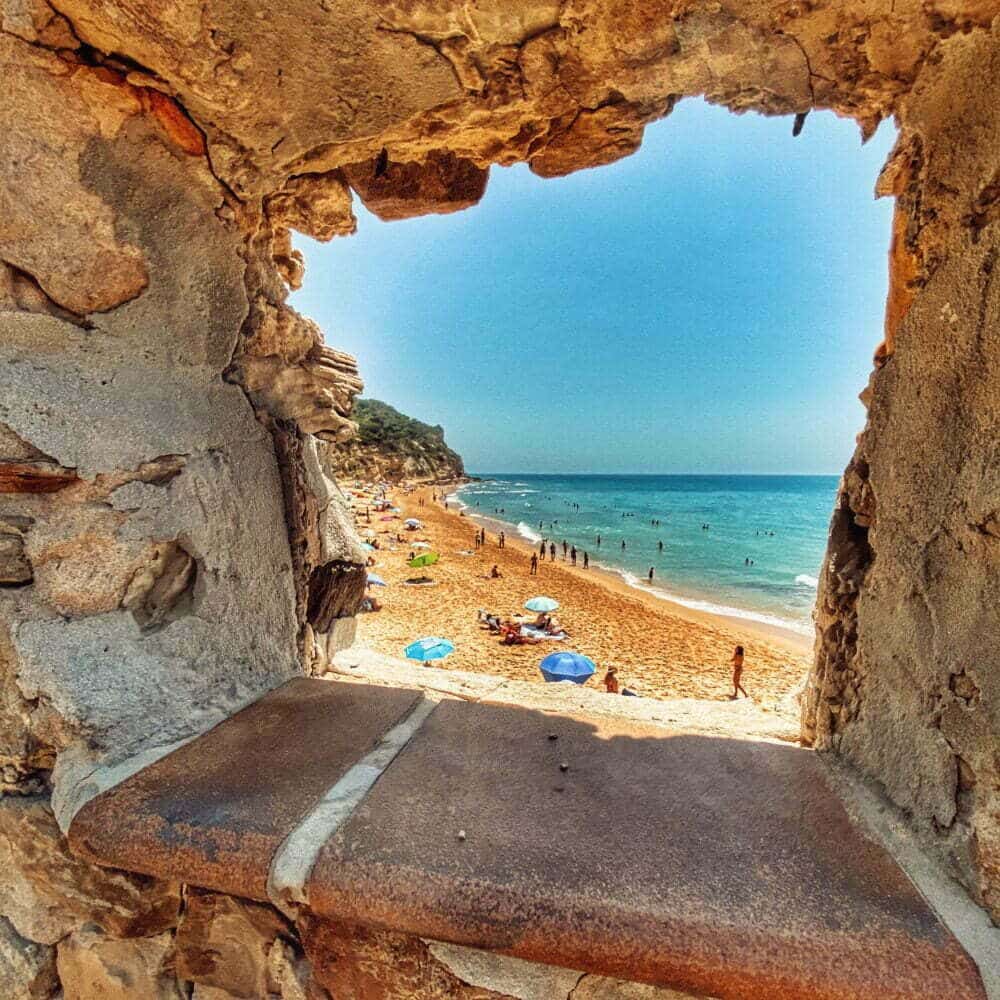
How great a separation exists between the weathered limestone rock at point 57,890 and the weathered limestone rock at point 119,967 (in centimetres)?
4

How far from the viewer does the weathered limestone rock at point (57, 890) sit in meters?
1.29

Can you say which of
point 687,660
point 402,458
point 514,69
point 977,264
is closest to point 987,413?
point 977,264

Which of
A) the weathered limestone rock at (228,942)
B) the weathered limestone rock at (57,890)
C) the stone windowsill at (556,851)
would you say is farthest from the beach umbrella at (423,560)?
the weathered limestone rock at (228,942)

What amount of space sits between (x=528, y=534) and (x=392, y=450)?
25.9m

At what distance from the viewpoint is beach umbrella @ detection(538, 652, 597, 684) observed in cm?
741

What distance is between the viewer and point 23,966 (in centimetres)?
142

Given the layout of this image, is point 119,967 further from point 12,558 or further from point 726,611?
point 726,611

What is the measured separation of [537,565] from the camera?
20656mm

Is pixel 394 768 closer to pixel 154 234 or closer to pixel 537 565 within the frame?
pixel 154 234

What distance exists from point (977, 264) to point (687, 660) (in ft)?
32.2

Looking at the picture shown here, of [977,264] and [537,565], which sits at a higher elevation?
[977,264]

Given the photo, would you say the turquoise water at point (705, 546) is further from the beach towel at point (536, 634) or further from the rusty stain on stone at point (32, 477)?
the rusty stain on stone at point (32, 477)

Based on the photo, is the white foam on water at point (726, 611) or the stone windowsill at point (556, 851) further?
the white foam on water at point (726, 611)

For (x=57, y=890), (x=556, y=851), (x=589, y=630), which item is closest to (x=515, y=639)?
(x=589, y=630)
